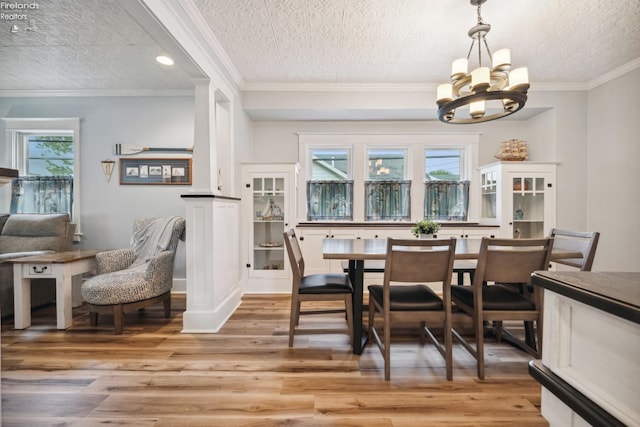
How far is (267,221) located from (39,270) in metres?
2.22

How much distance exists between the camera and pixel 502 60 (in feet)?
6.57

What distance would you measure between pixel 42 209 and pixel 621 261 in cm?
691

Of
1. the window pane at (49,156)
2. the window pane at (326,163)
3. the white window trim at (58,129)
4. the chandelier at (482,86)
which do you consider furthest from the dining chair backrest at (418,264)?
the window pane at (49,156)

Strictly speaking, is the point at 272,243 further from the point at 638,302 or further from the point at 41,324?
the point at 638,302

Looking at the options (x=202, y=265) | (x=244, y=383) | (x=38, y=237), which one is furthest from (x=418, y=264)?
(x=38, y=237)

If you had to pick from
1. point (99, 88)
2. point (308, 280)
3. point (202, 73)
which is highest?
point (99, 88)

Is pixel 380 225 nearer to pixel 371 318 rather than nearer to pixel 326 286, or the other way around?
pixel 371 318

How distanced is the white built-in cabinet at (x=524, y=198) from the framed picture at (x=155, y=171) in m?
3.99

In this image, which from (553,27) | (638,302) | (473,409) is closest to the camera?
(638,302)

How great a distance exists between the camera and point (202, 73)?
2469mm

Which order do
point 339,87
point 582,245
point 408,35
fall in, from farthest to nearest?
1. point 339,87
2. point 408,35
3. point 582,245

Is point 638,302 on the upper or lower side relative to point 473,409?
upper

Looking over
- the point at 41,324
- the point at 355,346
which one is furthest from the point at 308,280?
the point at 41,324

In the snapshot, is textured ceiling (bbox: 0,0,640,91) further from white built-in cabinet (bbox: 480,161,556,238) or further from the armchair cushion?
the armchair cushion
